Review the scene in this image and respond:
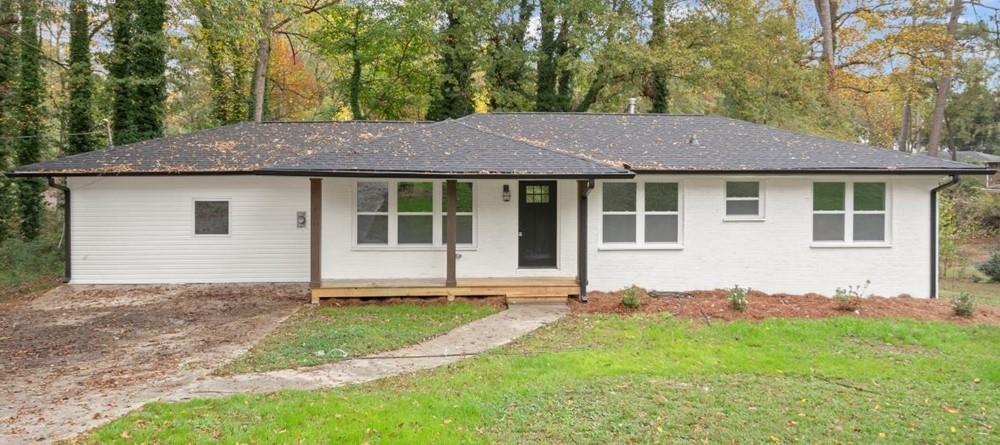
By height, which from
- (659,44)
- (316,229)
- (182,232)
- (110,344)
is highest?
(659,44)

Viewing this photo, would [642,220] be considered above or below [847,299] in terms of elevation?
above

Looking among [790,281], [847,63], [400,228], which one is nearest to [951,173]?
[790,281]

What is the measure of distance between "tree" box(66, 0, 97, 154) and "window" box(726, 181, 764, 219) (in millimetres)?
18223

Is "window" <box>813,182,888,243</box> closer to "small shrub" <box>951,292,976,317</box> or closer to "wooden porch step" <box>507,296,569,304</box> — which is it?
"small shrub" <box>951,292,976,317</box>

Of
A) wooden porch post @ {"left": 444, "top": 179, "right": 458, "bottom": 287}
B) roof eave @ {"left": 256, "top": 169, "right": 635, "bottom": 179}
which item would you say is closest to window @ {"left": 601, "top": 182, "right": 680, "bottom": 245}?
roof eave @ {"left": 256, "top": 169, "right": 635, "bottom": 179}

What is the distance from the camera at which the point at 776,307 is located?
9.66 meters

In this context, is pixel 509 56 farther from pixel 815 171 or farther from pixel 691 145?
pixel 815 171

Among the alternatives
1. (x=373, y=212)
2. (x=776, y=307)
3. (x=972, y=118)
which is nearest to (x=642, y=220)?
(x=776, y=307)

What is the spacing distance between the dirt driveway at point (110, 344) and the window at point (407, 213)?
191cm

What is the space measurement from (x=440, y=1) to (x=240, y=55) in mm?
8850

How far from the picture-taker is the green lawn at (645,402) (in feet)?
14.3

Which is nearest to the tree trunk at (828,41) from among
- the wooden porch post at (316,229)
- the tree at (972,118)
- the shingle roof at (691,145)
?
the shingle roof at (691,145)

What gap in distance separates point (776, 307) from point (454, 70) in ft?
54.0

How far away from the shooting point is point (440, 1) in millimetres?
21812
